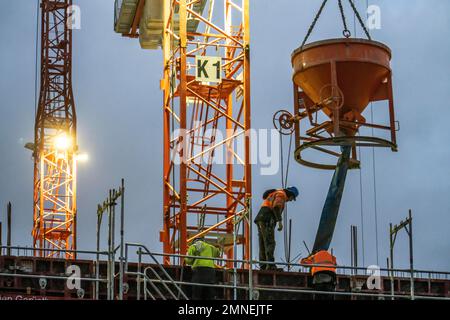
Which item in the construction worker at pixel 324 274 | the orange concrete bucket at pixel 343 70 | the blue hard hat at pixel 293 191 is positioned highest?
the orange concrete bucket at pixel 343 70

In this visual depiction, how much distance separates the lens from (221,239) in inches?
1864

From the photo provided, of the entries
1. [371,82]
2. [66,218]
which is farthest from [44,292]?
[66,218]

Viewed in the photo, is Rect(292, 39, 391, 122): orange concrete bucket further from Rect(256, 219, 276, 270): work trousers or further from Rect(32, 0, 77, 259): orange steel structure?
Rect(32, 0, 77, 259): orange steel structure

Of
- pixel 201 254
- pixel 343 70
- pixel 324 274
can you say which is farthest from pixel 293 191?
pixel 201 254

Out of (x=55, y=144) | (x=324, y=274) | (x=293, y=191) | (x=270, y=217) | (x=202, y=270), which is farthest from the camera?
(x=55, y=144)

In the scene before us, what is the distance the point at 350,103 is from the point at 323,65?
47.9 inches

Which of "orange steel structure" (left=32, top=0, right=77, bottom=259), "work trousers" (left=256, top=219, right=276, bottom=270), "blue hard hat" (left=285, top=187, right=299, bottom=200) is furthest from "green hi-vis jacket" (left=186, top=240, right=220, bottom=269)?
"orange steel structure" (left=32, top=0, right=77, bottom=259)

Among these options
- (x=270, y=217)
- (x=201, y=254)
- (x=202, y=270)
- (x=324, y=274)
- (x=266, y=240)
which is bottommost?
(x=324, y=274)

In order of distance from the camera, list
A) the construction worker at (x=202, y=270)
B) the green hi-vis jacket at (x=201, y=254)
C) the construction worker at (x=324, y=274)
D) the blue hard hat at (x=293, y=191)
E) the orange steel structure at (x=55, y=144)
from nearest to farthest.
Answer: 1. the construction worker at (x=202, y=270)
2. the green hi-vis jacket at (x=201, y=254)
3. the construction worker at (x=324, y=274)
4. the blue hard hat at (x=293, y=191)
5. the orange steel structure at (x=55, y=144)

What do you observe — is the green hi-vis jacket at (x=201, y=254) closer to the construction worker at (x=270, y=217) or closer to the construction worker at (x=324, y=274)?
the construction worker at (x=324, y=274)

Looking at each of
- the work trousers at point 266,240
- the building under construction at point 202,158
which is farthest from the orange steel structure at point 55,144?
the work trousers at point 266,240

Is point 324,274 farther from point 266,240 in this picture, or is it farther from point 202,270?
point 202,270

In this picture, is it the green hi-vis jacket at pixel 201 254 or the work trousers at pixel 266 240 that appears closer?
the green hi-vis jacket at pixel 201 254
